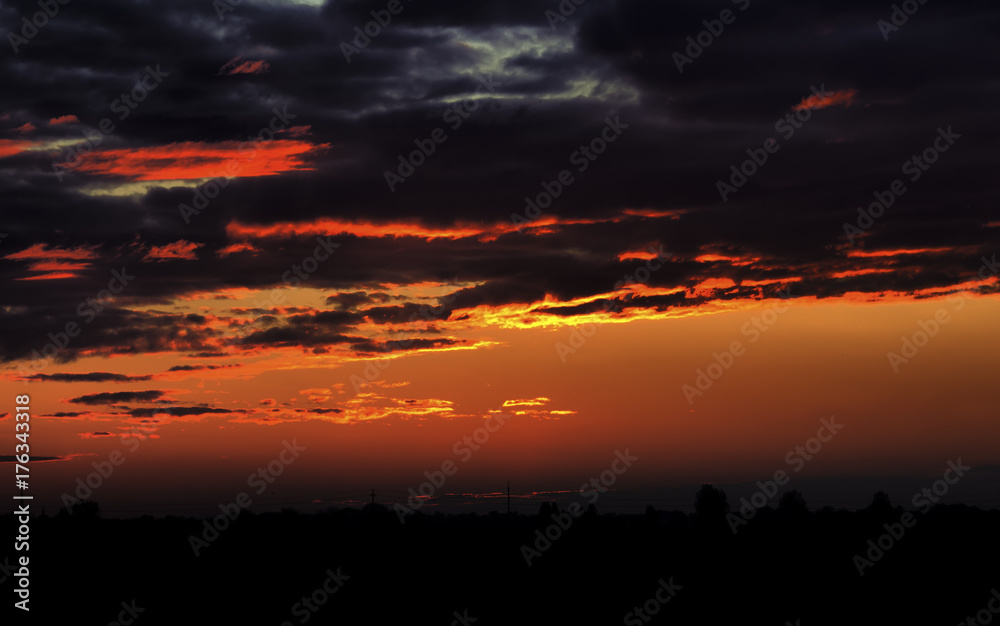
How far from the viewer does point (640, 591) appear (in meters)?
70.8

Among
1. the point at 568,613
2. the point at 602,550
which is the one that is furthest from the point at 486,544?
the point at 568,613

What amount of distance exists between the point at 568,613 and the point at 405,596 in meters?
13.3

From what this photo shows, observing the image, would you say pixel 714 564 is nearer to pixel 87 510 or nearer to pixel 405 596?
pixel 405 596

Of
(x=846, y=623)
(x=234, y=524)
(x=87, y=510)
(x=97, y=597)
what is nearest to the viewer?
(x=846, y=623)

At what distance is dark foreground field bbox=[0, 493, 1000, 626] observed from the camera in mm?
61938

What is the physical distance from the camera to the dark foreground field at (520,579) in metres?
61.9

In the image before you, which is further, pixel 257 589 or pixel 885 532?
pixel 885 532

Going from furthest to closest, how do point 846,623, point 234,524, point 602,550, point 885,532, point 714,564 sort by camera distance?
point 234,524, point 885,532, point 602,550, point 714,564, point 846,623

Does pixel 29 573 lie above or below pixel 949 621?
above

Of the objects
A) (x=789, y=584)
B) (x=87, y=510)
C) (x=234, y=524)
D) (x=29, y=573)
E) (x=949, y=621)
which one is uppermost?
(x=87, y=510)

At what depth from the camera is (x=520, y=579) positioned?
7794cm

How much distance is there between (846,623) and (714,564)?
28.7m

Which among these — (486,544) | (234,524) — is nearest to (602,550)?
(486,544)

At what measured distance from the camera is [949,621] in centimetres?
5797
